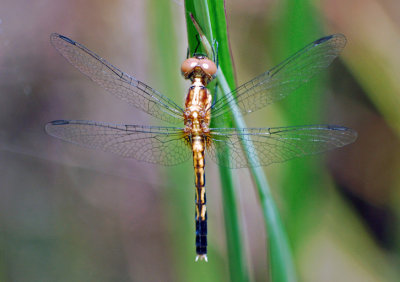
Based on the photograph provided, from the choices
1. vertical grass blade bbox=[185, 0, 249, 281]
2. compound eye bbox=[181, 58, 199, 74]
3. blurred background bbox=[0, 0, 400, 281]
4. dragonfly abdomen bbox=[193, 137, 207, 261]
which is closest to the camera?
vertical grass blade bbox=[185, 0, 249, 281]

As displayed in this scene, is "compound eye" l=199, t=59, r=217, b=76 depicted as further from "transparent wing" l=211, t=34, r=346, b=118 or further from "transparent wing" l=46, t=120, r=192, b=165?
"transparent wing" l=46, t=120, r=192, b=165

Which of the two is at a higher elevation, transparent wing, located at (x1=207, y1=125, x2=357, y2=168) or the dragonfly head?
the dragonfly head

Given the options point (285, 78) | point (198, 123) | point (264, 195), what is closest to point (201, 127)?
point (198, 123)

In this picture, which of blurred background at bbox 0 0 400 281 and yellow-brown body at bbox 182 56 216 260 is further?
blurred background at bbox 0 0 400 281

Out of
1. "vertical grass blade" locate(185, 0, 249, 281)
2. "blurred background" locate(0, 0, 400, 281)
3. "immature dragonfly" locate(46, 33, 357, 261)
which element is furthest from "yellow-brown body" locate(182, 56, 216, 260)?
"vertical grass blade" locate(185, 0, 249, 281)

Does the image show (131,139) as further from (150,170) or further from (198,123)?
(150,170)

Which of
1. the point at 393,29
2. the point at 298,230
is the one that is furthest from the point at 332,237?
the point at 393,29

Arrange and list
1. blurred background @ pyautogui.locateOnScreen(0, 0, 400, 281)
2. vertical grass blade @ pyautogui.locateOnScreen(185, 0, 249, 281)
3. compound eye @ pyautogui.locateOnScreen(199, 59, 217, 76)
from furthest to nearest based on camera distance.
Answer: blurred background @ pyautogui.locateOnScreen(0, 0, 400, 281) → compound eye @ pyautogui.locateOnScreen(199, 59, 217, 76) → vertical grass blade @ pyautogui.locateOnScreen(185, 0, 249, 281)
